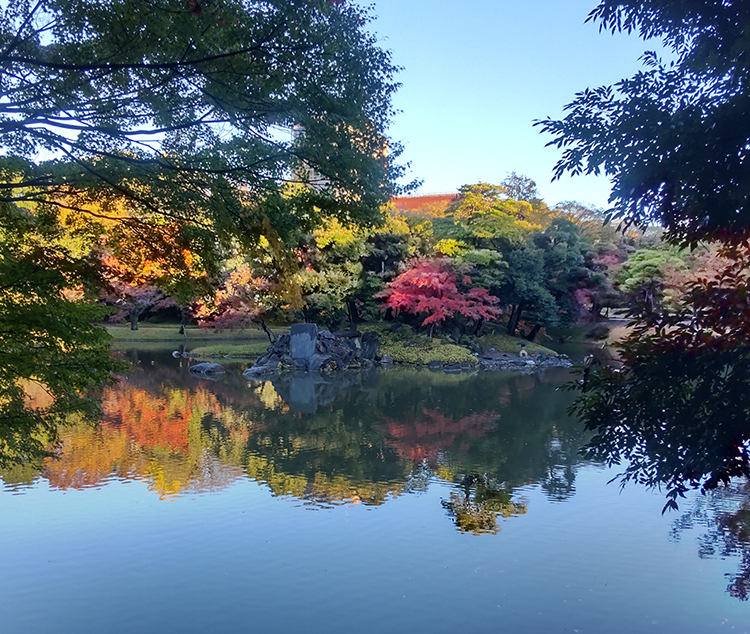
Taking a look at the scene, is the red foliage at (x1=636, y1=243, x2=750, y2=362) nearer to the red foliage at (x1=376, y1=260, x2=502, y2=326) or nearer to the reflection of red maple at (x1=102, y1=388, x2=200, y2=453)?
the reflection of red maple at (x1=102, y1=388, x2=200, y2=453)

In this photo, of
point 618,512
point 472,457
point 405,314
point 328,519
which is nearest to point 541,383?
point 405,314

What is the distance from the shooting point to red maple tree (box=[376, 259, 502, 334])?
67.2 ft

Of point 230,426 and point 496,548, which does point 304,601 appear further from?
point 230,426

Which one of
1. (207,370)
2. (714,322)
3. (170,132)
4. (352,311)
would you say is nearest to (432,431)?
(170,132)

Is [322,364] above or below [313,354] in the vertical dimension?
below

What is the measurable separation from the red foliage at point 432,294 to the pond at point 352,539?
414 inches

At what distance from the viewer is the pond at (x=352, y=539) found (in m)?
4.38

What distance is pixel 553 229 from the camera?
78.8 ft

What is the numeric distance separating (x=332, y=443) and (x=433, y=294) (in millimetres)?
12089

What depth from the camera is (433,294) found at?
69.1 ft

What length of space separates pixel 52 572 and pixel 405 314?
1860 cm

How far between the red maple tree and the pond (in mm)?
10525

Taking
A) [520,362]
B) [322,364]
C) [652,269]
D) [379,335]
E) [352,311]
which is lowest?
[520,362]

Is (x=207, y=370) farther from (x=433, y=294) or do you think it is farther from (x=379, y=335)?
(x=433, y=294)
